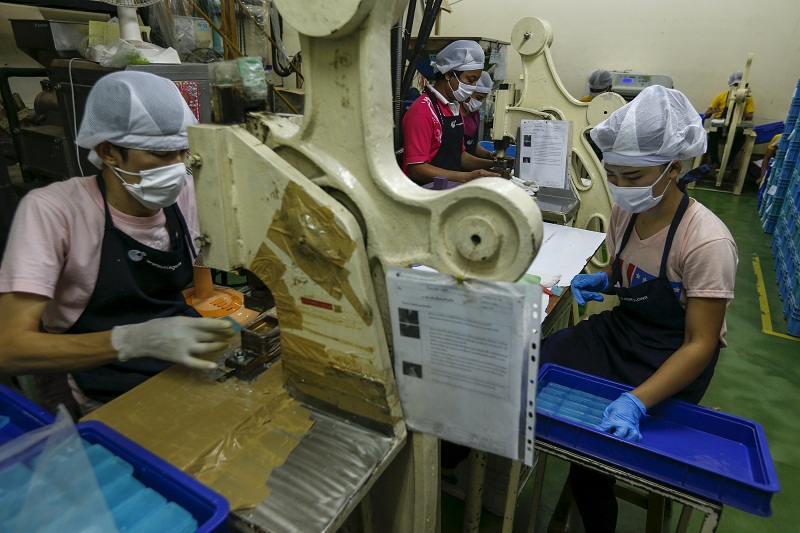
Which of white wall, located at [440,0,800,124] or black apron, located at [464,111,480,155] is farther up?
white wall, located at [440,0,800,124]

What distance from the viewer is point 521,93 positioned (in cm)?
343

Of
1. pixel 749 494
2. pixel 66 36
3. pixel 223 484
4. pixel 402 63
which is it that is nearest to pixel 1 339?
pixel 223 484

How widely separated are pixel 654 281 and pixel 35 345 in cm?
173

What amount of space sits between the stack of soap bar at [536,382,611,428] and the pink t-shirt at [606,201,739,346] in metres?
0.41

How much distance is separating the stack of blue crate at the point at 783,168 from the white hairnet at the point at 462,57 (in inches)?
140

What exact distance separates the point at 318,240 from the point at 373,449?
479mm

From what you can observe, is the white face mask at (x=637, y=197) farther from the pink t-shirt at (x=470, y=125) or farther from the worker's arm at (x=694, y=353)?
the pink t-shirt at (x=470, y=125)

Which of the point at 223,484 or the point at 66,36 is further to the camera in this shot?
the point at 66,36

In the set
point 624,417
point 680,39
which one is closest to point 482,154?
point 624,417

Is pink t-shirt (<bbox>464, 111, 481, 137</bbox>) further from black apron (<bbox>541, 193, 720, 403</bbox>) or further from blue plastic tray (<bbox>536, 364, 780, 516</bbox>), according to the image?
blue plastic tray (<bbox>536, 364, 780, 516</bbox>)

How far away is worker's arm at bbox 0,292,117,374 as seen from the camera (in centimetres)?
118

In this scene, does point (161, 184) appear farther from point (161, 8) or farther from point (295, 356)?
point (161, 8)

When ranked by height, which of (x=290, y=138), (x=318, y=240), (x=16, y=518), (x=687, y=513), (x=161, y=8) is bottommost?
(x=687, y=513)

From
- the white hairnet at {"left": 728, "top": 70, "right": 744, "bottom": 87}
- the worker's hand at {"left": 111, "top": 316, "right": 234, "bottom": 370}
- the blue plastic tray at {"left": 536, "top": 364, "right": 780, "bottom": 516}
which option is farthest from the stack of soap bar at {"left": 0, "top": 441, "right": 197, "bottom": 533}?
the white hairnet at {"left": 728, "top": 70, "right": 744, "bottom": 87}
